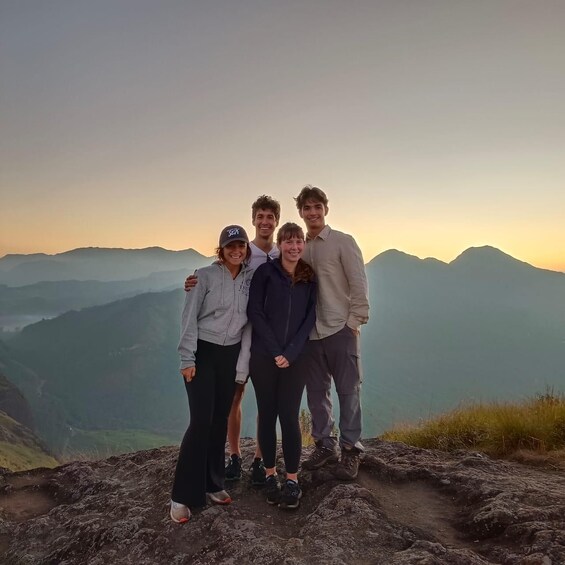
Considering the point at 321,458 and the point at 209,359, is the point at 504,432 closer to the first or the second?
the point at 321,458

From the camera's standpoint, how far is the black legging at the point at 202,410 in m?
4.66

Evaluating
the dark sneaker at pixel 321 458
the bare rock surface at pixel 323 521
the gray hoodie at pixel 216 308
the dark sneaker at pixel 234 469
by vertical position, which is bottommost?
the bare rock surface at pixel 323 521

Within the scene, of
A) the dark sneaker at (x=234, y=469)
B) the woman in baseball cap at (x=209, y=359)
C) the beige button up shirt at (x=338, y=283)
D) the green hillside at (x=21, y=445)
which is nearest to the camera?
the woman in baseball cap at (x=209, y=359)

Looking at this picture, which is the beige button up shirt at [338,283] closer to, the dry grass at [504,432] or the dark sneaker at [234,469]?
the dark sneaker at [234,469]

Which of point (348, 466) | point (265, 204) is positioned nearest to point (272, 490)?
point (348, 466)

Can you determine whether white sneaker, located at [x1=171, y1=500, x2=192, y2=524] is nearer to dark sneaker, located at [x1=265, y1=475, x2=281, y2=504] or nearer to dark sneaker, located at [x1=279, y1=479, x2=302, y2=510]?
dark sneaker, located at [x1=265, y1=475, x2=281, y2=504]

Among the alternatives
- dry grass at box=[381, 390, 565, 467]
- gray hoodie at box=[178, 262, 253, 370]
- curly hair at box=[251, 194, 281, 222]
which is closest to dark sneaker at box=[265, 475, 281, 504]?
gray hoodie at box=[178, 262, 253, 370]

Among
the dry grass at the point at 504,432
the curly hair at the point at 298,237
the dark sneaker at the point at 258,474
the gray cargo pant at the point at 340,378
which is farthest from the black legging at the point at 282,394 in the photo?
the dry grass at the point at 504,432

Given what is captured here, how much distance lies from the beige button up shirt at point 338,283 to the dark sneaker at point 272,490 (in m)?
1.59

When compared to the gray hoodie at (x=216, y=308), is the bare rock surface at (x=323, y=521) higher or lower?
lower

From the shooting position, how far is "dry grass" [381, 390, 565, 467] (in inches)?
259

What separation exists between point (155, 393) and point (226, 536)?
188 metres

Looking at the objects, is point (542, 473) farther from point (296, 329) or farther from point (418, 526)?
point (296, 329)

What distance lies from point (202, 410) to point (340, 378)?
1.59 m
